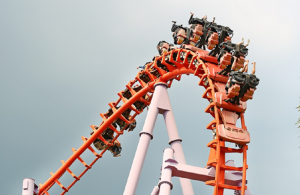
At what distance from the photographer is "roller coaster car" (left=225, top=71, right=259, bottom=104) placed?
9023mm

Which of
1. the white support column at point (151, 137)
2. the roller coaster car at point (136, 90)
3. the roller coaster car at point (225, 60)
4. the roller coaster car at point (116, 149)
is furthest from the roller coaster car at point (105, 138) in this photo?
the roller coaster car at point (225, 60)

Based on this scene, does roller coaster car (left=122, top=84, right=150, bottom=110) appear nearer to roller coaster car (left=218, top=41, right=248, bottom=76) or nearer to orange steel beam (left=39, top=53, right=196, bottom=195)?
orange steel beam (left=39, top=53, right=196, bottom=195)

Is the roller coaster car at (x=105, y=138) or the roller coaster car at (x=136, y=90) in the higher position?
the roller coaster car at (x=136, y=90)

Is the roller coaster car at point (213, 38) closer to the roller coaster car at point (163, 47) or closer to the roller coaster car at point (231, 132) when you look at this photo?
the roller coaster car at point (163, 47)

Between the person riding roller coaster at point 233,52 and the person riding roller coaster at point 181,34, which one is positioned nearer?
the person riding roller coaster at point 233,52

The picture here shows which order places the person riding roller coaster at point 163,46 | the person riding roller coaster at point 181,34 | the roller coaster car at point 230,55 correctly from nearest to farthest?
the roller coaster car at point 230,55 < the person riding roller coaster at point 181,34 < the person riding roller coaster at point 163,46

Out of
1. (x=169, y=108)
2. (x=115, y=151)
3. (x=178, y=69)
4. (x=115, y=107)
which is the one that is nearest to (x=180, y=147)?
(x=169, y=108)

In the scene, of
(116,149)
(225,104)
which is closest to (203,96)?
(225,104)

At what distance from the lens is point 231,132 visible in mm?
8906

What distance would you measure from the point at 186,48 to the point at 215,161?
4.22m

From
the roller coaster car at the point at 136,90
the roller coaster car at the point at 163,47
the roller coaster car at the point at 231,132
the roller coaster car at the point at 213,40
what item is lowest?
the roller coaster car at the point at 231,132

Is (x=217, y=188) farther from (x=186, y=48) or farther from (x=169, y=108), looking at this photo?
(x=186, y=48)

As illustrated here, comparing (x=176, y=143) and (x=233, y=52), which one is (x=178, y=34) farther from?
(x=176, y=143)

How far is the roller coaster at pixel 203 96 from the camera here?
872 cm
